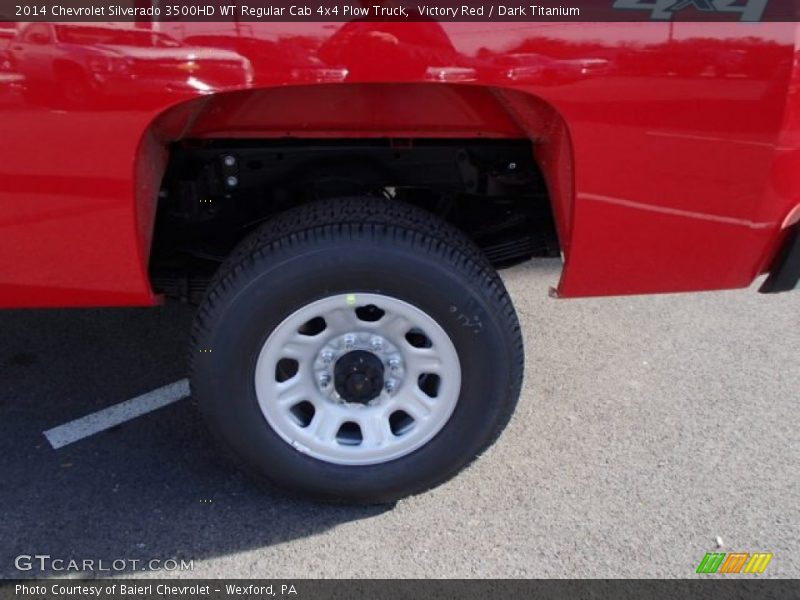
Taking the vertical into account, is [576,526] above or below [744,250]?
below

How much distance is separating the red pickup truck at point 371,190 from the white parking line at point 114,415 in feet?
2.14

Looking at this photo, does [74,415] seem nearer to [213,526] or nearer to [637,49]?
[213,526]

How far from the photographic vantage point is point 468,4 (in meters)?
2.02

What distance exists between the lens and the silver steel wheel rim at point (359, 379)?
243 cm

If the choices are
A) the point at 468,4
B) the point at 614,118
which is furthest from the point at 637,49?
the point at 468,4

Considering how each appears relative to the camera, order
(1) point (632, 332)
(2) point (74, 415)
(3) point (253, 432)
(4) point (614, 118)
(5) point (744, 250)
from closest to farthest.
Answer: (4) point (614, 118) → (5) point (744, 250) → (3) point (253, 432) → (2) point (74, 415) → (1) point (632, 332)

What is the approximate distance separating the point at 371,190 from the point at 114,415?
1.41 metres

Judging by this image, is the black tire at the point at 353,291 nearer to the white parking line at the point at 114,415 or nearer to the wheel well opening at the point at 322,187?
the wheel well opening at the point at 322,187

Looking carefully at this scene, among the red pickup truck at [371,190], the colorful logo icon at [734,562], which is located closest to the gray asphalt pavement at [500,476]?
the colorful logo icon at [734,562]

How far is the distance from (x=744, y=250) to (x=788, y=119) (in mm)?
413

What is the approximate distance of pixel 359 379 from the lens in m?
2.52

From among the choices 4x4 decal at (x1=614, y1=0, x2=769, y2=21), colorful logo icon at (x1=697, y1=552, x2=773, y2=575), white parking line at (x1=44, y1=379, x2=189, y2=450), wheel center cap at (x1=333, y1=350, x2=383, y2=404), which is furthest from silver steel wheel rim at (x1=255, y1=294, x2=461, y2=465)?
4x4 decal at (x1=614, y1=0, x2=769, y2=21)

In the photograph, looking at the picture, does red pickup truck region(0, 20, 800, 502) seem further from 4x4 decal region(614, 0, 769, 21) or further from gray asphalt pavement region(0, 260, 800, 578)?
gray asphalt pavement region(0, 260, 800, 578)

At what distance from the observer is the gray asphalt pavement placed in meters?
2.48
